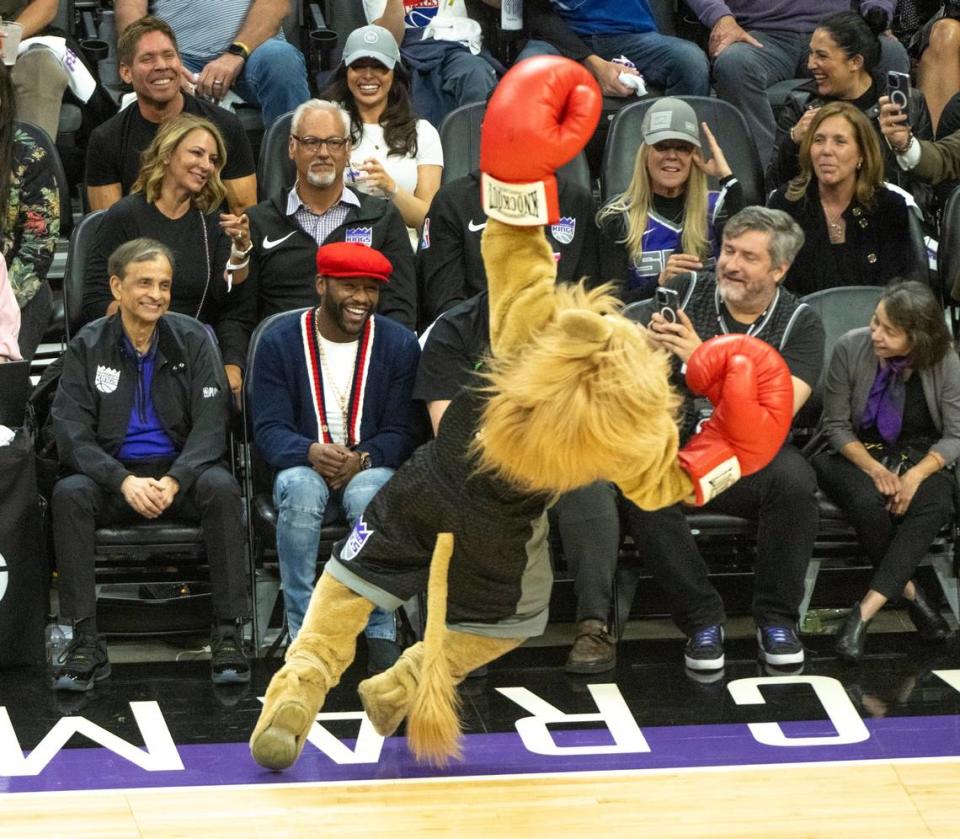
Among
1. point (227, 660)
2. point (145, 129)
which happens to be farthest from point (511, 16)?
point (227, 660)

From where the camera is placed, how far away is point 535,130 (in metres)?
3.32

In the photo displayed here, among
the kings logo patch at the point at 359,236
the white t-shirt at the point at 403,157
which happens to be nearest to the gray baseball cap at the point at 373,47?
the white t-shirt at the point at 403,157

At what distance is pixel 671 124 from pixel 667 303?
83cm

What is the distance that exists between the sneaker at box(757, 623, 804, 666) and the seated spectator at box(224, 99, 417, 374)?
1.56m

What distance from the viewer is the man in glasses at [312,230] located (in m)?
5.38

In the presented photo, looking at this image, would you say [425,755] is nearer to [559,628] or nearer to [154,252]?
[559,628]

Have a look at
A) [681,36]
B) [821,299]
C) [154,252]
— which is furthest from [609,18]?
[154,252]

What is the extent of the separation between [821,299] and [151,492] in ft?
7.30

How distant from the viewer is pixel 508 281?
11.5ft

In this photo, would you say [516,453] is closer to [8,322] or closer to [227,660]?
[227,660]

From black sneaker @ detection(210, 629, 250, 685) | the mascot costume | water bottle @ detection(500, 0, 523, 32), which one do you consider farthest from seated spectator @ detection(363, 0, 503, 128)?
the mascot costume

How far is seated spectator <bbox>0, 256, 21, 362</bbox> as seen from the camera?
4.99 m

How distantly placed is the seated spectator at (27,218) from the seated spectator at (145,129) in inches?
10.1

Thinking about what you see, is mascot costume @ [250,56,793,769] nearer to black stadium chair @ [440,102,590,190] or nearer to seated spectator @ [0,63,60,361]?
seated spectator @ [0,63,60,361]
